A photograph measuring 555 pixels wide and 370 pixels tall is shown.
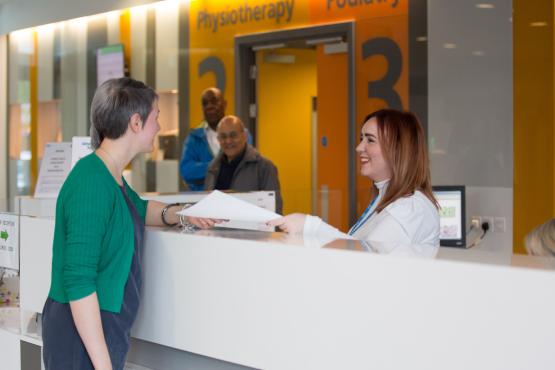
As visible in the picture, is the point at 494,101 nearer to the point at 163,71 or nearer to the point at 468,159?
the point at 468,159

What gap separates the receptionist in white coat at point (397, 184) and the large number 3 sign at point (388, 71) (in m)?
3.53

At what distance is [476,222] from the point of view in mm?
5324

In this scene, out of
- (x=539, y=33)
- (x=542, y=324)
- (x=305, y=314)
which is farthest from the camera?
(x=539, y=33)

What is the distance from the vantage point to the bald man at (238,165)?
17.7ft

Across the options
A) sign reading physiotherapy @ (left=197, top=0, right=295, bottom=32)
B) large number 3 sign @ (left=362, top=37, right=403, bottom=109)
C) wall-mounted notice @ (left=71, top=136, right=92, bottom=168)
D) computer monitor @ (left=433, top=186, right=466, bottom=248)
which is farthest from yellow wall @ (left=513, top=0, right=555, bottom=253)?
wall-mounted notice @ (left=71, top=136, right=92, bottom=168)

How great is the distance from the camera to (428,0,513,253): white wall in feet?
17.3

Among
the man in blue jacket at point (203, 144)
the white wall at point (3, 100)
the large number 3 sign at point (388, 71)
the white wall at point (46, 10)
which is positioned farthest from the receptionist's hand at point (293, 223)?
the white wall at point (3, 100)

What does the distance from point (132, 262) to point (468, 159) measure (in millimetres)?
3963

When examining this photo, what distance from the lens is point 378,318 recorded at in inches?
62.0

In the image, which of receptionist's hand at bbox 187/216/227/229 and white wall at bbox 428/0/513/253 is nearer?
receptionist's hand at bbox 187/216/227/229

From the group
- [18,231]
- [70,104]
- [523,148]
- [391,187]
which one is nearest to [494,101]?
[523,148]

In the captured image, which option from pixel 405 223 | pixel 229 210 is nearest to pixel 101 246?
pixel 229 210

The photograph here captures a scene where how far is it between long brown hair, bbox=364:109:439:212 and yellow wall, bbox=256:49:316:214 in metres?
5.09

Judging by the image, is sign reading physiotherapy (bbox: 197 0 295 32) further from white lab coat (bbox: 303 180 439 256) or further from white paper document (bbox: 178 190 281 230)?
white paper document (bbox: 178 190 281 230)
